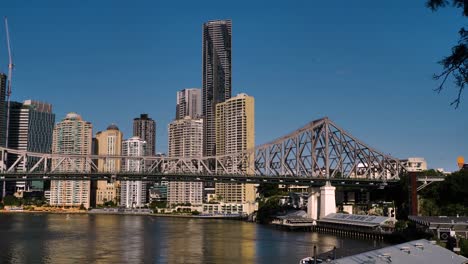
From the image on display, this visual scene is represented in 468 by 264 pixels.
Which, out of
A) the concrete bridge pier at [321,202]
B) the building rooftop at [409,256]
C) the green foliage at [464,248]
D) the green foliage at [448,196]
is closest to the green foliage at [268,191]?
the concrete bridge pier at [321,202]

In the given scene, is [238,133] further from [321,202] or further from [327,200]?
[327,200]

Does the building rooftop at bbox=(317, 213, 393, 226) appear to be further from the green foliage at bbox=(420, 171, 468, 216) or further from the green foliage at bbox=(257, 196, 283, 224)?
the green foliage at bbox=(257, 196, 283, 224)

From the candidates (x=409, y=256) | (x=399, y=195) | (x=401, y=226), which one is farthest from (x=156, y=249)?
(x=399, y=195)

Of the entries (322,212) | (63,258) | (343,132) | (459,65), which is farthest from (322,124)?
(459,65)

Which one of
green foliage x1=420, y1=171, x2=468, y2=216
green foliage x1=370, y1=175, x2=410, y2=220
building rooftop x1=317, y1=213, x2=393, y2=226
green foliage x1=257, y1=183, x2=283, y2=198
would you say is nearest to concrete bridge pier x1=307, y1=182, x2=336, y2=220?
building rooftop x1=317, y1=213, x2=393, y2=226

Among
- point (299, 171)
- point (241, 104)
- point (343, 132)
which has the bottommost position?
point (299, 171)

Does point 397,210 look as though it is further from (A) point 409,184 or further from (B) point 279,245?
(B) point 279,245
